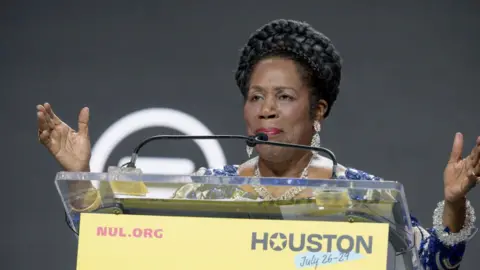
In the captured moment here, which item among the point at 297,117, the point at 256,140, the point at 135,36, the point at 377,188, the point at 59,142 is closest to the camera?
the point at 377,188

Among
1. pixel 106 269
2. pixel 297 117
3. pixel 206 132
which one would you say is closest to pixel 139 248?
pixel 106 269

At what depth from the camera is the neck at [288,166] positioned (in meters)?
2.51

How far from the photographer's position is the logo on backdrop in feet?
11.2

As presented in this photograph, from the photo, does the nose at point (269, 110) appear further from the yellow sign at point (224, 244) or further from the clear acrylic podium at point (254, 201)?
the yellow sign at point (224, 244)

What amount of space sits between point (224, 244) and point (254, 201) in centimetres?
9

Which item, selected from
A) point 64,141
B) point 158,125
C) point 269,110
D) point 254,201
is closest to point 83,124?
point 64,141

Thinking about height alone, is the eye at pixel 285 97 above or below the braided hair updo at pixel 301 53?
below

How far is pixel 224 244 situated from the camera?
1453 mm

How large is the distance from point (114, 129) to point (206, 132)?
0.37 meters

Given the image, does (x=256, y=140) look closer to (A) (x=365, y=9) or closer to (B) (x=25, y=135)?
(A) (x=365, y=9)

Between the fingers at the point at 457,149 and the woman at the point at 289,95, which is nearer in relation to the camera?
the fingers at the point at 457,149

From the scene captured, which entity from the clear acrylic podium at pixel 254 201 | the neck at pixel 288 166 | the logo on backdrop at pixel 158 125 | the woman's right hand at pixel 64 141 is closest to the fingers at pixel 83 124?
the woman's right hand at pixel 64 141

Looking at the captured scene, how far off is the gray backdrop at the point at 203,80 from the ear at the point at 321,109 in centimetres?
80

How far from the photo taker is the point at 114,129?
3473mm
